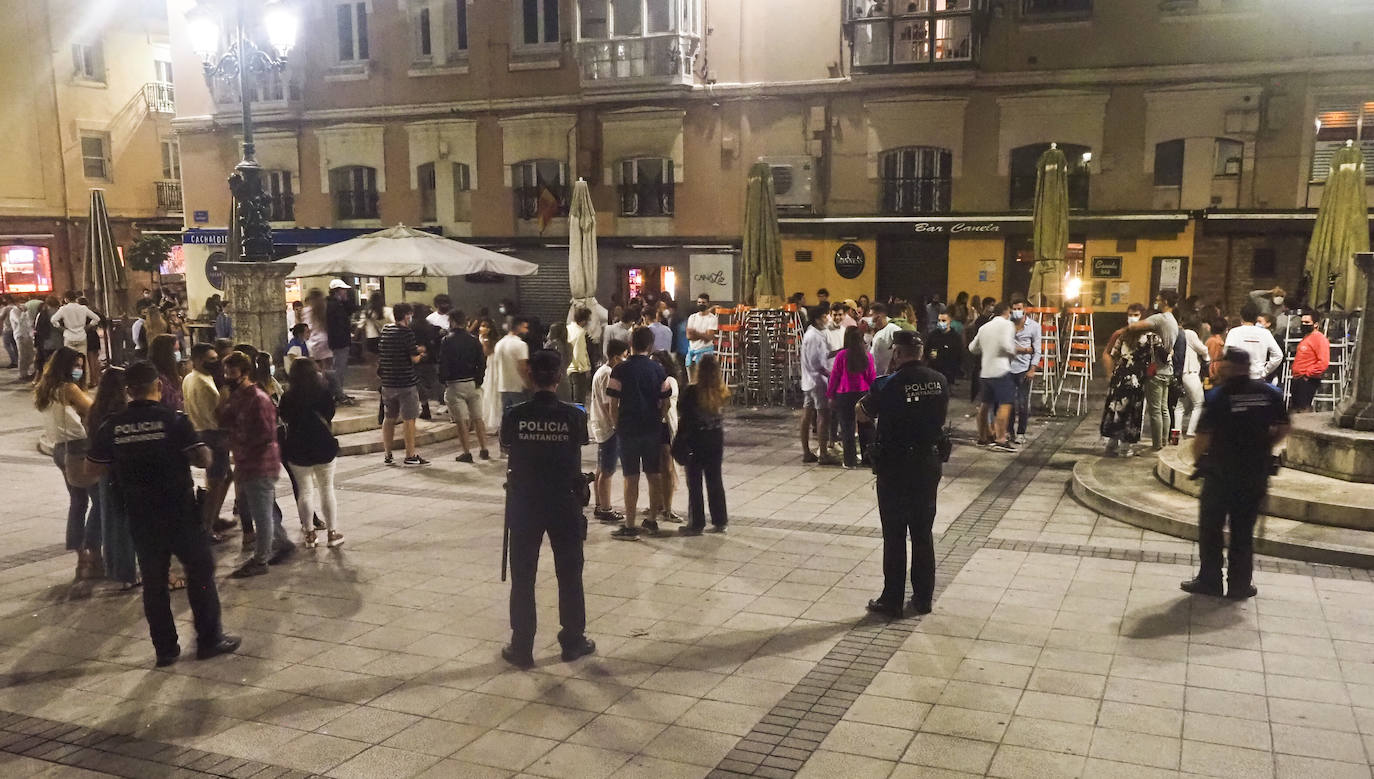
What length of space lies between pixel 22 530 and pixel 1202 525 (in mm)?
9577

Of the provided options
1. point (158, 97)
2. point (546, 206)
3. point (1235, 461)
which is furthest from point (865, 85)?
point (158, 97)

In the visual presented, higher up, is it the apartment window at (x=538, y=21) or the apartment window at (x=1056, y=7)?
the apartment window at (x=538, y=21)

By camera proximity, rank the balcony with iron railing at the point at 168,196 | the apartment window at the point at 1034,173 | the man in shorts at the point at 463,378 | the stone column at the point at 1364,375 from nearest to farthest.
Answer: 1. the stone column at the point at 1364,375
2. the man in shorts at the point at 463,378
3. the apartment window at the point at 1034,173
4. the balcony with iron railing at the point at 168,196

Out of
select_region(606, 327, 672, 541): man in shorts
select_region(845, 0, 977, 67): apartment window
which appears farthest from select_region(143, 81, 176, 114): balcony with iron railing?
select_region(606, 327, 672, 541): man in shorts

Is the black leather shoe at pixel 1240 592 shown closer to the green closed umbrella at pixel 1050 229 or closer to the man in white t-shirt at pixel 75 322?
the green closed umbrella at pixel 1050 229

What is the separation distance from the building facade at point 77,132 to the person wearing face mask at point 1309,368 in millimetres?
31308

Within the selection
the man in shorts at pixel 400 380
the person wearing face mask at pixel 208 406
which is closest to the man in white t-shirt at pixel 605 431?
the person wearing face mask at pixel 208 406

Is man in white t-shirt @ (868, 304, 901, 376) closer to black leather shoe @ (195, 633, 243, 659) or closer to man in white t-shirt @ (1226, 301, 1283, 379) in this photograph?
man in white t-shirt @ (1226, 301, 1283, 379)

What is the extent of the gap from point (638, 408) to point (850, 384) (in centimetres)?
348

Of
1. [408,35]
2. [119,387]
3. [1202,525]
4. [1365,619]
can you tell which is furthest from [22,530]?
[408,35]

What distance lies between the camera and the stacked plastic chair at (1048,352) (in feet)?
49.7

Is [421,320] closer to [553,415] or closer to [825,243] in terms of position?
[553,415]

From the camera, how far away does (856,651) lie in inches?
240

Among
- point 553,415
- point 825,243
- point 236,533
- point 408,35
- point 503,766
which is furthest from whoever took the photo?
point 408,35
